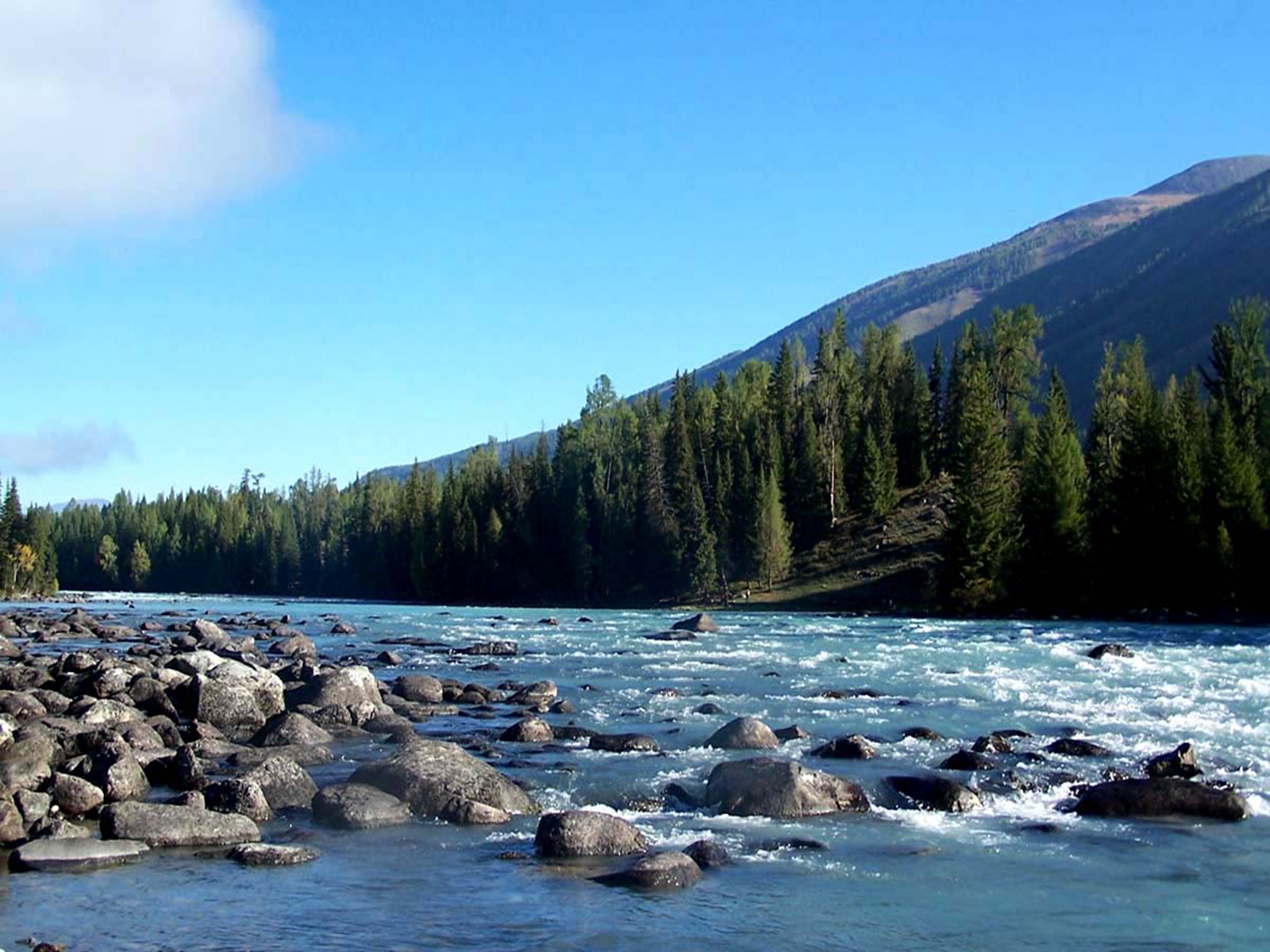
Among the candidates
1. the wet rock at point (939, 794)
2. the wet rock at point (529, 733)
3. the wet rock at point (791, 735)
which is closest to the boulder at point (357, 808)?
the wet rock at point (529, 733)

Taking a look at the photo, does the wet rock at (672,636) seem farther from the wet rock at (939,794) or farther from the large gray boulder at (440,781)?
the large gray boulder at (440,781)

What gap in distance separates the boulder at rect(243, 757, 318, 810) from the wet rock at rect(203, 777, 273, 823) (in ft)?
1.00

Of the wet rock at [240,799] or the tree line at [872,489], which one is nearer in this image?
the wet rock at [240,799]

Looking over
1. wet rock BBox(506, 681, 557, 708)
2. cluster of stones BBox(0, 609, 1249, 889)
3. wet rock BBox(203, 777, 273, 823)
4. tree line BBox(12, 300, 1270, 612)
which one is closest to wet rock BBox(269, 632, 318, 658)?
wet rock BBox(506, 681, 557, 708)

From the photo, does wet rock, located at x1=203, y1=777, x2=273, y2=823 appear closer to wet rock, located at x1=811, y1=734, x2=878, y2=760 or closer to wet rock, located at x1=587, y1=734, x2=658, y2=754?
wet rock, located at x1=587, y1=734, x2=658, y2=754

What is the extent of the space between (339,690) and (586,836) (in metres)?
15.5

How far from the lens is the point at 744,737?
25750 millimetres

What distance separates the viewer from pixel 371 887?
51.0 ft

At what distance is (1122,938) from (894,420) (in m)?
115

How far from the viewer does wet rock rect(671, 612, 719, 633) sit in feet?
214

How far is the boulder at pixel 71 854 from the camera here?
16.4m

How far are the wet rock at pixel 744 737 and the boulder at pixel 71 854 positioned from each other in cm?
1282

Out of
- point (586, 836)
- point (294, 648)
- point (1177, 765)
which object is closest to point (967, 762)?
point (1177, 765)

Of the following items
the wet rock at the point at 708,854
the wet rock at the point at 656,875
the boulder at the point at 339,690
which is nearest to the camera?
the wet rock at the point at 656,875
